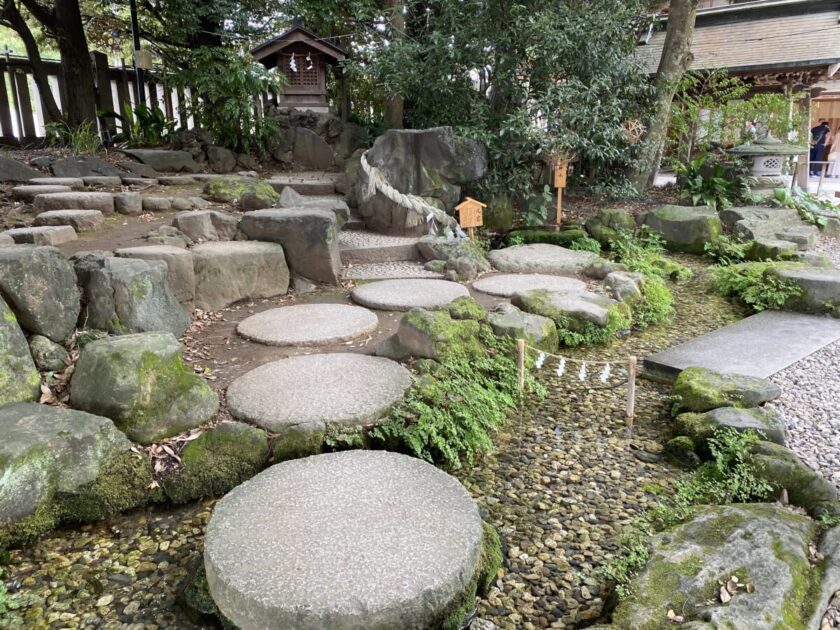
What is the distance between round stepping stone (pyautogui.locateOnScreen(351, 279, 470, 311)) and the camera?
521 centimetres

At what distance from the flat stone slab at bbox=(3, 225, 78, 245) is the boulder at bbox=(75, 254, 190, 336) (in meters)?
1.08

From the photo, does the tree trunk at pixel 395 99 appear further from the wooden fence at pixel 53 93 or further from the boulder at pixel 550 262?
the boulder at pixel 550 262

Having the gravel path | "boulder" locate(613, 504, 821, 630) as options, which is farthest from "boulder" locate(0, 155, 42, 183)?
the gravel path

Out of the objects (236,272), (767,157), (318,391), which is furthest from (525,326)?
(767,157)

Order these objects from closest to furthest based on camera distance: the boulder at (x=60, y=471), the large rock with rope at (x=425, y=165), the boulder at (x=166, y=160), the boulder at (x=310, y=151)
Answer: the boulder at (x=60, y=471), the large rock with rope at (x=425, y=165), the boulder at (x=166, y=160), the boulder at (x=310, y=151)

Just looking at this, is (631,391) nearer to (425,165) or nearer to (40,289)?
(40,289)

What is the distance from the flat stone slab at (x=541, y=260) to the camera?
7.02 metres

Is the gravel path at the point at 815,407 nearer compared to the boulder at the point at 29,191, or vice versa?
the gravel path at the point at 815,407

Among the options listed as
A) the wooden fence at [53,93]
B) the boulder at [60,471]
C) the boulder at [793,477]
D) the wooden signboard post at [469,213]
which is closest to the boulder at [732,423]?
the boulder at [793,477]

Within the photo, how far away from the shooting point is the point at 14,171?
6844 millimetres

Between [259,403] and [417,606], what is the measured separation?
5.53ft

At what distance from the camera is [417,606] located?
2131 millimetres

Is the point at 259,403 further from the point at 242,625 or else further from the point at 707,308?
the point at 707,308

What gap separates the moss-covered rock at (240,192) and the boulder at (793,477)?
568cm
